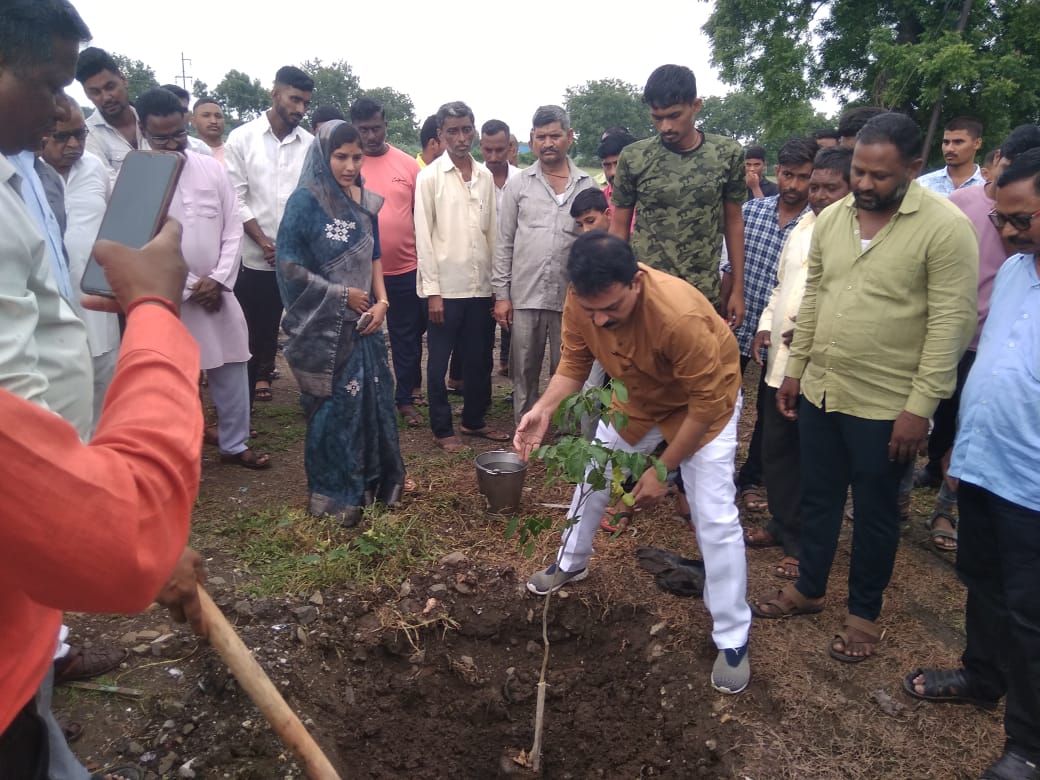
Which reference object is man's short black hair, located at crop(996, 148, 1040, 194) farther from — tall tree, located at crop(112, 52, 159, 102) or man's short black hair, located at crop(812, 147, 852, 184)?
tall tree, located at crop(112, 52, 159, 102)

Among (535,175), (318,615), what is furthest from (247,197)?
(318,615)

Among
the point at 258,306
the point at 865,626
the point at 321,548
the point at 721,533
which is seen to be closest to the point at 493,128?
the point at 258,306

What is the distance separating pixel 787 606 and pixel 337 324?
270cm

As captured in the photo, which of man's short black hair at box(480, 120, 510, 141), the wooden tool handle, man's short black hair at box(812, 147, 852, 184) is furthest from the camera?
man's short black hair at box(480, 120, 510, 141)

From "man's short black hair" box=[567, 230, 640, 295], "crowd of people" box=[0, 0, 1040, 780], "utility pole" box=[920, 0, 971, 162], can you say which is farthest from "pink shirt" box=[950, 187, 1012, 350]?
"utility pole" box=[920, 0, 971, 162]

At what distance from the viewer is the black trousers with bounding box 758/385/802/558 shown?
3.83 metres

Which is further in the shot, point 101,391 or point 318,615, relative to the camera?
point 101,391

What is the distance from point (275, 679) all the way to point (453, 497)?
177 centimetres

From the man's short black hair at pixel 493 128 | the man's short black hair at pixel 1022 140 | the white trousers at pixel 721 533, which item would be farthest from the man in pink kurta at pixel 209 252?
the man's short black hair at pixel 1022 140

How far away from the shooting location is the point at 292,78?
17.8ft

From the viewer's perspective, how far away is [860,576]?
318 cm

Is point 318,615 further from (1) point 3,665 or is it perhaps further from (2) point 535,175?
(2) point 535,175

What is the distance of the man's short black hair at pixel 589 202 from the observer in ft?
15.5

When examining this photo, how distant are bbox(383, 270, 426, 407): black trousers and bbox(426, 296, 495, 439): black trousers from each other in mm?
399
